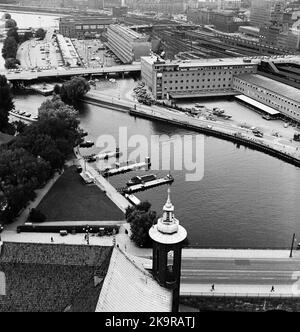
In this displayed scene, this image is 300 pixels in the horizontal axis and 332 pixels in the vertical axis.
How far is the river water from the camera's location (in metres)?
46.6

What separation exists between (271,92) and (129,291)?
2763 inches

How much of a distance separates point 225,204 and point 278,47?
111 metres

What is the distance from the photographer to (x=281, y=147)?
67875mm

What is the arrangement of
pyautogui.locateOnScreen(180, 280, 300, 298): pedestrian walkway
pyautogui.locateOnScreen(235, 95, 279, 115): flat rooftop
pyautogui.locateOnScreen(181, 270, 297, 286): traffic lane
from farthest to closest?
pyautogui.locateOnScreen(235, 95, 279, 115): flat rooftop, pyautogui.locateOnScreen(181, 270, 297, 286): traffic lane, pyautogui.locateOnScreen(180, 280, 300, 298): pedestrian walkway

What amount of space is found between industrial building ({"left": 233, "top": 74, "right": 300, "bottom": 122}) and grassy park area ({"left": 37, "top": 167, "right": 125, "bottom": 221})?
4385cm

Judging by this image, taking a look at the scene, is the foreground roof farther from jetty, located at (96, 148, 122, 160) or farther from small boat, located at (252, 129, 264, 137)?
small boat, located at (252, 129, 264, 137)

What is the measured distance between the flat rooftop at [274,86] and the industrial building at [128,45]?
39684 mm

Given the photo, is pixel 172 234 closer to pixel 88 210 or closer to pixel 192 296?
pixel 192 296

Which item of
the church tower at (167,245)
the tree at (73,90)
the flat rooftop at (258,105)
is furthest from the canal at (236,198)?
the tree at (73,90)

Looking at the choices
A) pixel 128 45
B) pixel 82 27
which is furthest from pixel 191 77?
pixel 82 27

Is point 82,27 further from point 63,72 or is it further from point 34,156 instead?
point 34,156

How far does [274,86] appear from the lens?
294 feet

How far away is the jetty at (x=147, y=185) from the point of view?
55019mm

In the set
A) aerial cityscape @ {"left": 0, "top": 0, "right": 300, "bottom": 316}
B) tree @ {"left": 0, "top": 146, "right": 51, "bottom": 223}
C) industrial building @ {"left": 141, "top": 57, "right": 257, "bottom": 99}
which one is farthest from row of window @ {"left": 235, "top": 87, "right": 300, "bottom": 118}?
tree @ {"left": 0, "top": 146, "right": 51, "bottom": 223}
